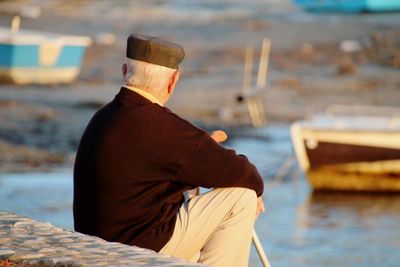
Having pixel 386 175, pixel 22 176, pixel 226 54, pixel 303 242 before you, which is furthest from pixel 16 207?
pixel 226 54

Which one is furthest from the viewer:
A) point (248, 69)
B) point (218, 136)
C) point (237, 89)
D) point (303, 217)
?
point (248, 69)

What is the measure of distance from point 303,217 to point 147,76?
585cm

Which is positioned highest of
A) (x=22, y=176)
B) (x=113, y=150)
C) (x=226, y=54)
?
(x=113, y=150)

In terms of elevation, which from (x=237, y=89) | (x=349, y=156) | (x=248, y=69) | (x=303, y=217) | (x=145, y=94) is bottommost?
(x=248, y=69)

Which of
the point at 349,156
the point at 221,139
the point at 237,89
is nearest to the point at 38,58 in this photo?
the point at 237,89

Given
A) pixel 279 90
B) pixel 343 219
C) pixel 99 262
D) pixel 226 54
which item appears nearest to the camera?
pixel 99 262

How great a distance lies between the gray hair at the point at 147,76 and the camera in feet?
17.2

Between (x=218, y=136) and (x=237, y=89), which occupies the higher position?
(x=218, y=136)

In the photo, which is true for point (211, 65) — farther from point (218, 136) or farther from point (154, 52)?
point (154, 52)

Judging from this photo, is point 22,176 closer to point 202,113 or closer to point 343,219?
point 343,219

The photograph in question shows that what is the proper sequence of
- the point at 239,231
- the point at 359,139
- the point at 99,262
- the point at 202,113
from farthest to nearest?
1. the point at 202,113
2. the point at 359,139
3. the point at 239,231
4. the point at 99,262

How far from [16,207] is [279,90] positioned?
34.2 feet

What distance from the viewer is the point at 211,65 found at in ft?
78.3

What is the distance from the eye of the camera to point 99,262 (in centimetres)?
448
